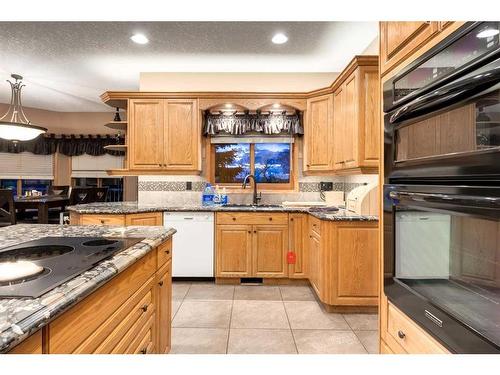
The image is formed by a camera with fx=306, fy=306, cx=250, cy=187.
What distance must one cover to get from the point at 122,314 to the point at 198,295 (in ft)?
7.11

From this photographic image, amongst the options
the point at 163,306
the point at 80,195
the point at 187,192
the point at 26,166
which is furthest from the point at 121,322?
the point at 26,166

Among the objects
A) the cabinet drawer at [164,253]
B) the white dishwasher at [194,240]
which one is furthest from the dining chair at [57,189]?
the cabinet drawer at [164,253]

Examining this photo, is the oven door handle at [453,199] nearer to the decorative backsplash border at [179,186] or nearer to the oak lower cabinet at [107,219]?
the oak lower cabinet at [107,219]

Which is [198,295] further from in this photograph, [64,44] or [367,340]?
[64,44]

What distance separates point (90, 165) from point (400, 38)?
21.6 ft

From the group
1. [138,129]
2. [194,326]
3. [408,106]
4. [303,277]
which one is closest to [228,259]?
[303,277]

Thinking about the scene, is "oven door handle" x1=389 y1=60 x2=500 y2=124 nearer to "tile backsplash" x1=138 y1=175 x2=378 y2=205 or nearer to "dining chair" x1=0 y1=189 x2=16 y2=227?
"tile backsplash" x1=138 y1=175 x2=378 y2=205

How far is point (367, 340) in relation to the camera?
2.31 metres

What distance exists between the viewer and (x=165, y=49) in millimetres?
3508

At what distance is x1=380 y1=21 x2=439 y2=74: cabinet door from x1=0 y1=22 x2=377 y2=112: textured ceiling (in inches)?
66.3

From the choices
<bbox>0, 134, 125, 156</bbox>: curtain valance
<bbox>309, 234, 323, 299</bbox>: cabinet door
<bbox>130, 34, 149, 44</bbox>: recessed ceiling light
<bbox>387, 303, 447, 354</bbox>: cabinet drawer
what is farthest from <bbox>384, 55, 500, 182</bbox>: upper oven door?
<bbox>0, 134, 125, 156</bbox>: curtain valance

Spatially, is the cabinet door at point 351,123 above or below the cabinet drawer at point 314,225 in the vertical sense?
above

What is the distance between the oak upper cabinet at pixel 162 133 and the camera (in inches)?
151

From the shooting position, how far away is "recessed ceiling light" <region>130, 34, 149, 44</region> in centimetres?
318
